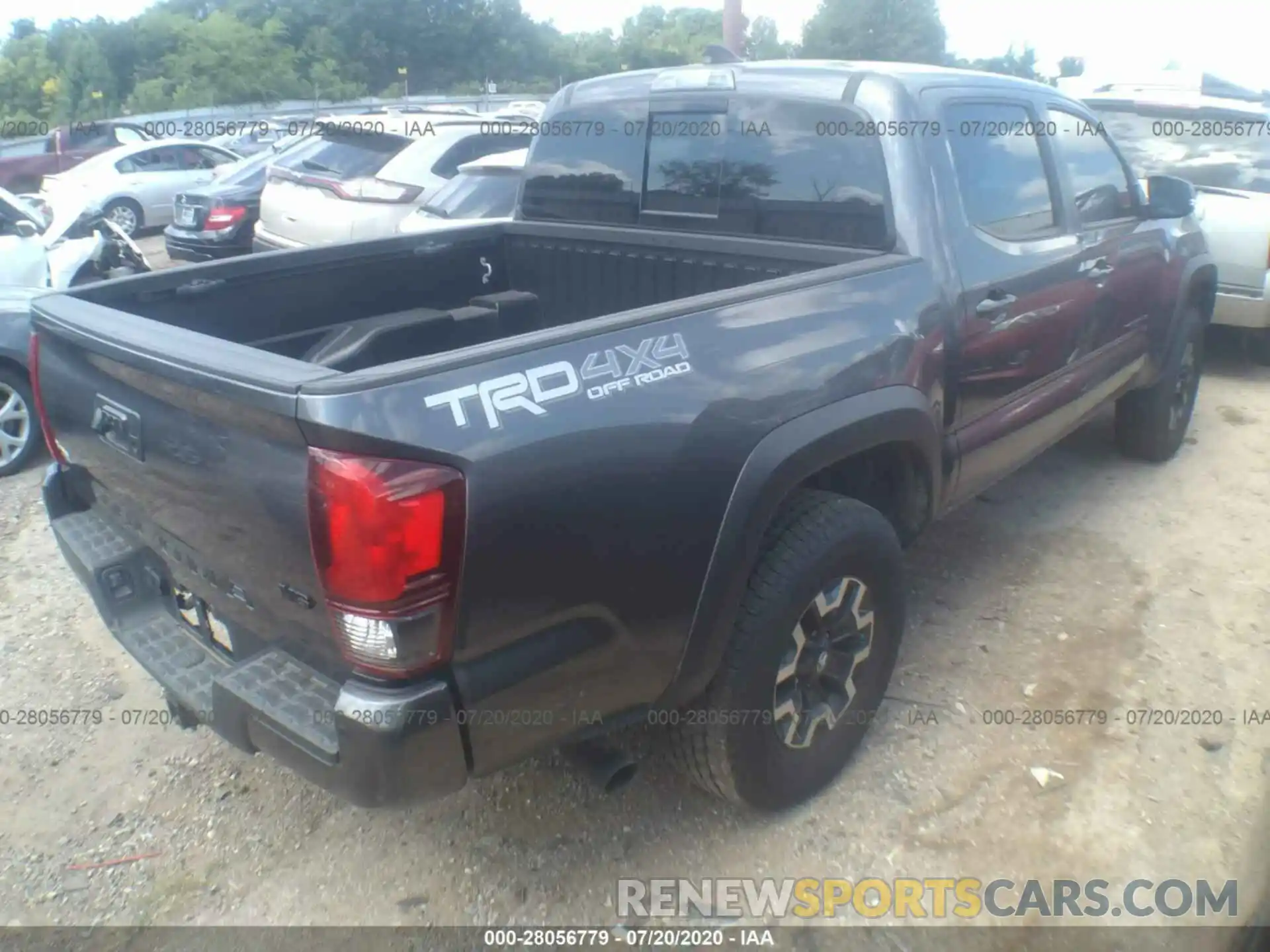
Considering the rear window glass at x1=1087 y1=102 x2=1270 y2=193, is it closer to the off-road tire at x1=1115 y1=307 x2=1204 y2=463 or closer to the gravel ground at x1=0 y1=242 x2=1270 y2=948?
the off-road tire at x1=1115 y1=307 x2=1204 y2=463

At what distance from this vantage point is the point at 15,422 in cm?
548

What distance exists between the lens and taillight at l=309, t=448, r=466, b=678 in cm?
180

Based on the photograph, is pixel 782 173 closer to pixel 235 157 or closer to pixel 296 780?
pixel 296 780

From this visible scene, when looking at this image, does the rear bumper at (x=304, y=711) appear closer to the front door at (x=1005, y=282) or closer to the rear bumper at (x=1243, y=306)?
the front door at (x=1005, y=282)

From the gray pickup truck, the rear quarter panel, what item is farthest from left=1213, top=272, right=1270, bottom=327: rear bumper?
the rear quarter panel

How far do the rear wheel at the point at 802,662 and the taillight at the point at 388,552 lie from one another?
87 centimetres

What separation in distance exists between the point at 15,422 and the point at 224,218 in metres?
5.08

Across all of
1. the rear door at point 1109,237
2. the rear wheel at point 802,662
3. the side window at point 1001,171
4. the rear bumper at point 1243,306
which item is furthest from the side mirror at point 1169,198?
the rear wheel at point 802,662

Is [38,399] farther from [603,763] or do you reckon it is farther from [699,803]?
[699,803]

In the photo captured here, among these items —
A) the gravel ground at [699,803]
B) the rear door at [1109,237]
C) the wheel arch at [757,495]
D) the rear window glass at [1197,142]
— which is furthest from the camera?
the rear window glass at [1197,142]

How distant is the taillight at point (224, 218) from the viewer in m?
9.95

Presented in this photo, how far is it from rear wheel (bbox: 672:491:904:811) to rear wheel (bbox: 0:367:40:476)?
14.9ft

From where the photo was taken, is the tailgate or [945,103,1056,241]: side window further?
[945,103,1056,241]: side window

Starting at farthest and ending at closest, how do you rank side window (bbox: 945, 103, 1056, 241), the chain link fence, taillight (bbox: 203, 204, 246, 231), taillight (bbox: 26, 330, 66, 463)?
the chain link fence → taillight (bbox: 203, 204, 246, 231) → side window (bbox: 945, 103, 1056, 241) → taillight (bbox: 26, 330, 66, 463)
